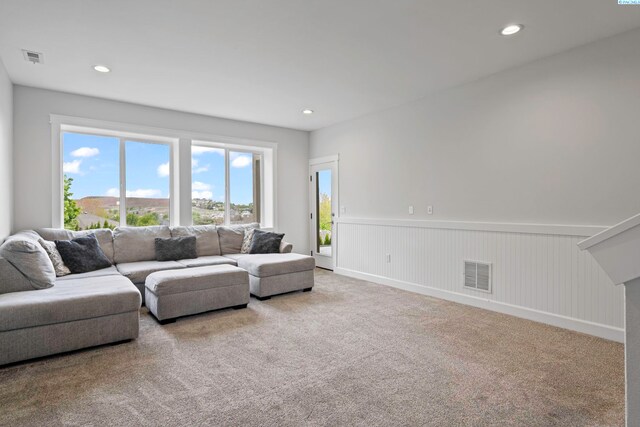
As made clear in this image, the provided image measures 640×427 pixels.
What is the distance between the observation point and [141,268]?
4.20 meters

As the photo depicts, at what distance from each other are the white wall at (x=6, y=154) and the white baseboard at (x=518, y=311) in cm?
465

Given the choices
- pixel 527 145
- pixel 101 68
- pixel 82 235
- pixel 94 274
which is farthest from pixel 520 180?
pixel 82 235

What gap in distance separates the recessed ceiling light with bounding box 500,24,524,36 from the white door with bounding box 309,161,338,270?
353 cm

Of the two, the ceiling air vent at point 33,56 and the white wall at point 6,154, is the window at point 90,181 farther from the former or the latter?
the ceiling air vent at point 33,56

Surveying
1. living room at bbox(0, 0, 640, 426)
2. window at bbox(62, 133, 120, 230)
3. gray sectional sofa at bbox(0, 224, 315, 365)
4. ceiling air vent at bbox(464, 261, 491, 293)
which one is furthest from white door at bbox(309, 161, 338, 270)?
window at bbox(62, 133, 120, 230)

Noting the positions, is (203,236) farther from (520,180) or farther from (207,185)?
(520,180)

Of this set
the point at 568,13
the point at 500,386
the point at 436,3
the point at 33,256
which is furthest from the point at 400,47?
the point at 33,256

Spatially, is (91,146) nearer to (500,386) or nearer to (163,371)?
(163,371)

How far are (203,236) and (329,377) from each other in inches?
138

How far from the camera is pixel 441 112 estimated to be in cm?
453

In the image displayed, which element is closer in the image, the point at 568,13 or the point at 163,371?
the point at 163,371

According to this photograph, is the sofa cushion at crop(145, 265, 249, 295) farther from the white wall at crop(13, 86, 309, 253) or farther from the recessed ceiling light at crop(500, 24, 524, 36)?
the recessed ceiling light at crop(500, 24, 524, 36)

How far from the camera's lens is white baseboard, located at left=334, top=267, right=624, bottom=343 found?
3.11m

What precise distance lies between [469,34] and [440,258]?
2.62m
